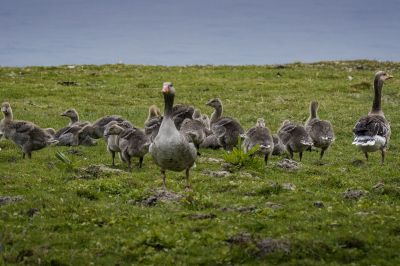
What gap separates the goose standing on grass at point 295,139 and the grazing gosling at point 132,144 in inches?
178

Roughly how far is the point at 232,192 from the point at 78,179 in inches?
152

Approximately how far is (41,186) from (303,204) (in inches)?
234

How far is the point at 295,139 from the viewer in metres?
22.7

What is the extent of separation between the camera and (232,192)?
56.9 ft

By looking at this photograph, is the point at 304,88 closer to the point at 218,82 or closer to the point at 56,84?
the point at 218,82

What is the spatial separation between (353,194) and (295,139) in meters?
5.96

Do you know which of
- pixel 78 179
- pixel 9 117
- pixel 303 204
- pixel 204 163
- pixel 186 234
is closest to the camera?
pixel 186 234

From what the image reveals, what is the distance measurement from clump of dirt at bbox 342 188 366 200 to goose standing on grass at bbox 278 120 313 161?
543cm

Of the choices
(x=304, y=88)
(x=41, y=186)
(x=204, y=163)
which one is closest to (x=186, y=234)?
(x=41, y=186)

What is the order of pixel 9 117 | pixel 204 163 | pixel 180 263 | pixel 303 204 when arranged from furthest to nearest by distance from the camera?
pixel 9 117
pixel 204 163
pixel 303 204
pixel 180 263

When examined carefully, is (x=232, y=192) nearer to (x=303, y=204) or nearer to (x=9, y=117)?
(x=303, y=204)

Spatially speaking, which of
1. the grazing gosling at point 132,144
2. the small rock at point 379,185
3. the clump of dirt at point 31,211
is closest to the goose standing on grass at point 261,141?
the grazing gosling at point 132,144

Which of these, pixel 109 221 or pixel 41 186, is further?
pixel 41 186

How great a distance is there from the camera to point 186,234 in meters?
13.7
